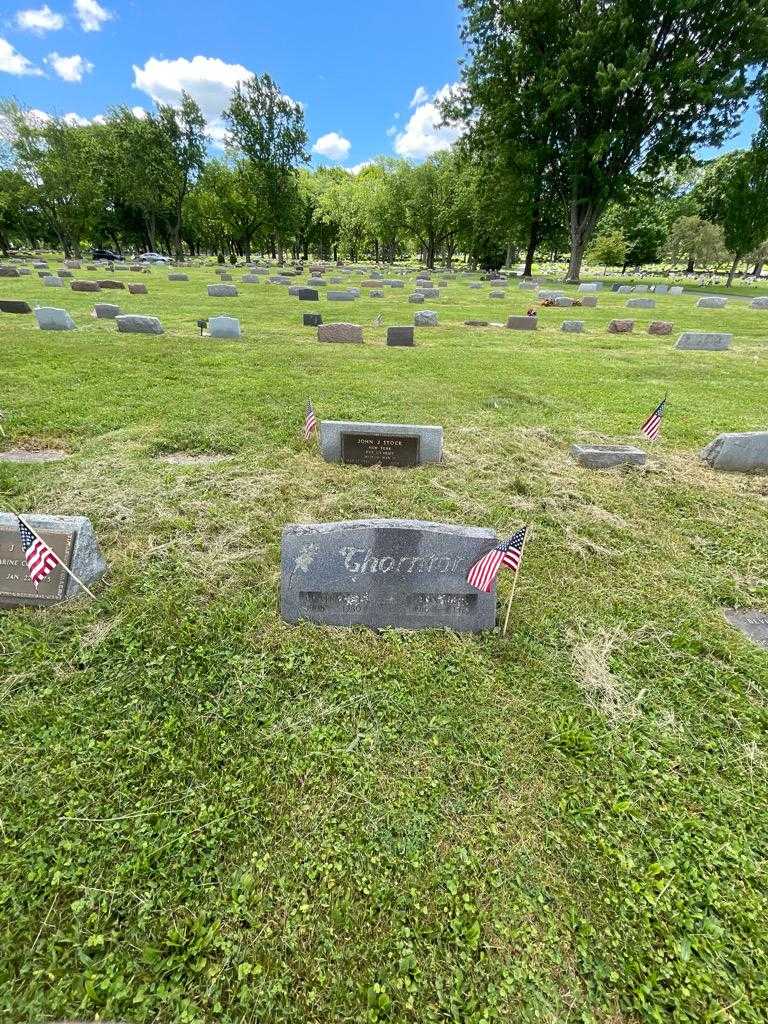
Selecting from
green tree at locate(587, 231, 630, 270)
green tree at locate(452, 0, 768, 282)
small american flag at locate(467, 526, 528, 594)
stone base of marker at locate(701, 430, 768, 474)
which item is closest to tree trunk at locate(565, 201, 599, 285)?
green tree at locate(452, 0, 768, 282)

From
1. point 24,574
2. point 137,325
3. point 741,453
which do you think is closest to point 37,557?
point 24,574

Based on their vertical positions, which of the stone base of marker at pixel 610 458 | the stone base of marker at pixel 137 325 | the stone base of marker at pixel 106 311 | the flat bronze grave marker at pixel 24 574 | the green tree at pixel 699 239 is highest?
the green tree at pixel 699 239

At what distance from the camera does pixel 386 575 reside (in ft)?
11.1

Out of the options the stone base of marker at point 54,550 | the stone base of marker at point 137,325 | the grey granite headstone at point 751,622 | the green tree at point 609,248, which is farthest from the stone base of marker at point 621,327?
the green tree at point 609,248

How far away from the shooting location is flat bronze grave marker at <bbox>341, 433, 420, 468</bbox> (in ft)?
18.7

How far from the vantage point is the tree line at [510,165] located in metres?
25.7

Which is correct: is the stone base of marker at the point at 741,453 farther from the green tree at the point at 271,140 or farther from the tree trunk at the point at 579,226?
the green tree at the point at 271,140

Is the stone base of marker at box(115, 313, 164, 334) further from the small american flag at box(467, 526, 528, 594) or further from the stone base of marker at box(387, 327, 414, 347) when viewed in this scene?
the small american flag at box(467, 526, 528, 594)

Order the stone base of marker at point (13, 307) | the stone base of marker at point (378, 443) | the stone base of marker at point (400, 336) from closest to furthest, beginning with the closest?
the stone base of marker at point (378, 443) → the stone base of marker at point (400, 336) → the stone base of marker at point (13, 307)

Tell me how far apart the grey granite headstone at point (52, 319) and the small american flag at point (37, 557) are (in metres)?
12.7

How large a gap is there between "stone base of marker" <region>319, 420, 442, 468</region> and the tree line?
31.0 metres

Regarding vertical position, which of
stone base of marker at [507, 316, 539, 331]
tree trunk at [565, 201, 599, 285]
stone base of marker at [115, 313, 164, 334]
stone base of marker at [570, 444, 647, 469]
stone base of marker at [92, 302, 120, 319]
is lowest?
stone base of marker at [570, 444, 647, 469]

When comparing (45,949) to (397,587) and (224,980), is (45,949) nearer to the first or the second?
(224,980)

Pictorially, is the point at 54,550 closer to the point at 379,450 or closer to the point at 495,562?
the point at 495,562
